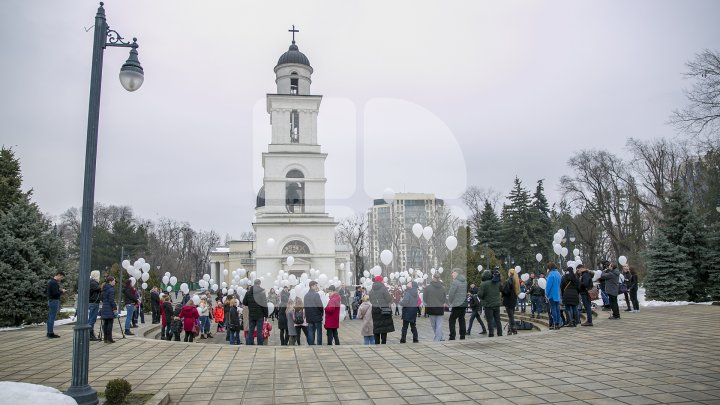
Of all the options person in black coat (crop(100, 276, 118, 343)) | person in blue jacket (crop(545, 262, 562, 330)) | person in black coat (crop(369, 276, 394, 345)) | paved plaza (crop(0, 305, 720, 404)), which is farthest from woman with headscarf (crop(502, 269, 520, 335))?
person in black coat (crop(100, 276, 118, 343))

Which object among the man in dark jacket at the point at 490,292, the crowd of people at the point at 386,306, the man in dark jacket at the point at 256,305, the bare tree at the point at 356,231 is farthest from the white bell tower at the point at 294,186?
the man in dark jacket at the point at 490,292

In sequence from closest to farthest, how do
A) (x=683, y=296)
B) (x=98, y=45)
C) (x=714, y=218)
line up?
(x=98, y=45) < (x=683, y=296) < (x=714, y=218)

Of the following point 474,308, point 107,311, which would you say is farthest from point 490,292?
point 107,311

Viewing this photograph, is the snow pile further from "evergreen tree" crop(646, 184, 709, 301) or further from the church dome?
the church dome

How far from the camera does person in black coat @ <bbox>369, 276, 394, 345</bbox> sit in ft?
34.9

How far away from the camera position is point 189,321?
43.5 ft

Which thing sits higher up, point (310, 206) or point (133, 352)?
point (310, 206)

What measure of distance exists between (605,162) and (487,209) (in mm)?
10432

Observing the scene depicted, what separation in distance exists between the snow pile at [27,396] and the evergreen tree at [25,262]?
12965 mm

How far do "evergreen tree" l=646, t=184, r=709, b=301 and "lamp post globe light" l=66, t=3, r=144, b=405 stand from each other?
1966 centimetres

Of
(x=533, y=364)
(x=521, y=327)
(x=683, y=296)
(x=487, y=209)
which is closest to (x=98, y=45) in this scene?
(x=533, y=364)

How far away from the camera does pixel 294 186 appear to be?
35.5 metres

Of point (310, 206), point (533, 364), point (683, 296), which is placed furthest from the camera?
point (310, 206)

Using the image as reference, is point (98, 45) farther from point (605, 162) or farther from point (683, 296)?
point (605, 162)
